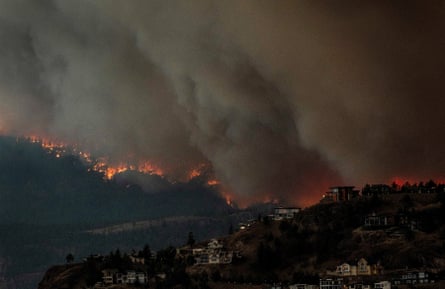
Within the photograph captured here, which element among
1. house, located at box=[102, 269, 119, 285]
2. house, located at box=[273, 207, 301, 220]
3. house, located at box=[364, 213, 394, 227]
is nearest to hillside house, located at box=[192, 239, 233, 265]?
house, located at box=[273, 207, 301, 220]

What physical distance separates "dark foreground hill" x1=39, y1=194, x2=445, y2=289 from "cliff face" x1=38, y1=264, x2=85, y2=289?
3.55 meters

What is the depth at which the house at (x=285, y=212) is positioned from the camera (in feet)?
244

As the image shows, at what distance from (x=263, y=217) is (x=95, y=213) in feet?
104

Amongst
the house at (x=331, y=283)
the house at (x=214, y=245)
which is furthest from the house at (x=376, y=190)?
the house at (x=331, y=283)

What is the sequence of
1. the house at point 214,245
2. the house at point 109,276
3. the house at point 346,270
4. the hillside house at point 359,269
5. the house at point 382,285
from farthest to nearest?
the house at point 214,245 < the house at point 109,276 < the house at point 346,270 < the hillside house at point 359,269 < the house at point 382,285

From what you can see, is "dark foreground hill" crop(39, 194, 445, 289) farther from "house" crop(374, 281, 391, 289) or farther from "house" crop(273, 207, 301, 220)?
"house" crop(273, 207, 301, 220)

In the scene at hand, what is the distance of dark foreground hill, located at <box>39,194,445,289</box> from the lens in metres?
63.5

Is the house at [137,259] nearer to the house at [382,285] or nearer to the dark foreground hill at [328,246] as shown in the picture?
the dark foreground hill at [328,246]

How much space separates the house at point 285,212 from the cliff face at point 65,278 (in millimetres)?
10161

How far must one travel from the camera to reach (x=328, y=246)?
67.0 meters

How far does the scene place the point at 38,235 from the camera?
100 metres

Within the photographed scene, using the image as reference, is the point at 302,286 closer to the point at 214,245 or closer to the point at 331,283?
the point at 331,283

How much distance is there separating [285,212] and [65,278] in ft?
38.1

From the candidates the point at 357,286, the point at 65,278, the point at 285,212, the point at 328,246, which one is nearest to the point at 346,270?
the point at 357,286
